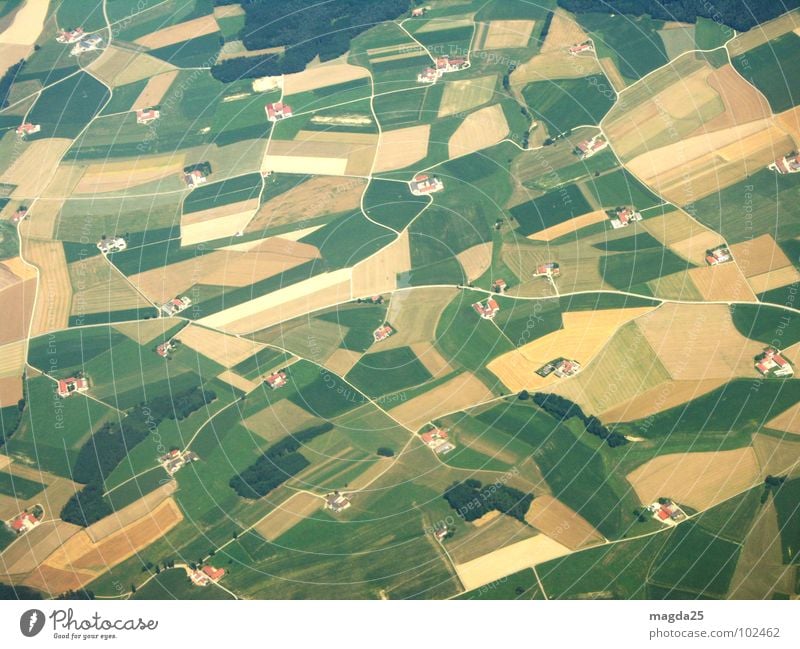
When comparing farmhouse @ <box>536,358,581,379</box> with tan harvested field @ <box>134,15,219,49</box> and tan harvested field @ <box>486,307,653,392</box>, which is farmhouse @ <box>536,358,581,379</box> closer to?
tan harvested field @ <box>486,307,653,392</box>

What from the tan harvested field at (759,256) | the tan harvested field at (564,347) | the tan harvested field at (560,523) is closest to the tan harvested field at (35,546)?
the tan harvested field at (560,523)

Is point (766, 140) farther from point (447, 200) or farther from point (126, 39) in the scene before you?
point (126, 39)

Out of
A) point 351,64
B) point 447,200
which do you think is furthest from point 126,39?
point 447,200

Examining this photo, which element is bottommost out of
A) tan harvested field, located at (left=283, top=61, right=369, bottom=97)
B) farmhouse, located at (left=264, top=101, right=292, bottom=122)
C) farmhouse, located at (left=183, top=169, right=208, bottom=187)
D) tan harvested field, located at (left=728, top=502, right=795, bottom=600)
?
tan harvested field, located at (left=728, top=502, right=795, bottom=600)

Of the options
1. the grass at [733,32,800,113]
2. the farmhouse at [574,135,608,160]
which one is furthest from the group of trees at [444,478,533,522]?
the grass at [733,32,800,113]

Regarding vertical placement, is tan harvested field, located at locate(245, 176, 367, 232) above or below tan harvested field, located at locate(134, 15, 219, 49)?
below

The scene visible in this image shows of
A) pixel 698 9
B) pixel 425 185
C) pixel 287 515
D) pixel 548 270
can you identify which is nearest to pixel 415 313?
pixel 548 270

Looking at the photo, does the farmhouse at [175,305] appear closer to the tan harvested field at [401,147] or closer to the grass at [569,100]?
the tan harvested field at [401,147]
